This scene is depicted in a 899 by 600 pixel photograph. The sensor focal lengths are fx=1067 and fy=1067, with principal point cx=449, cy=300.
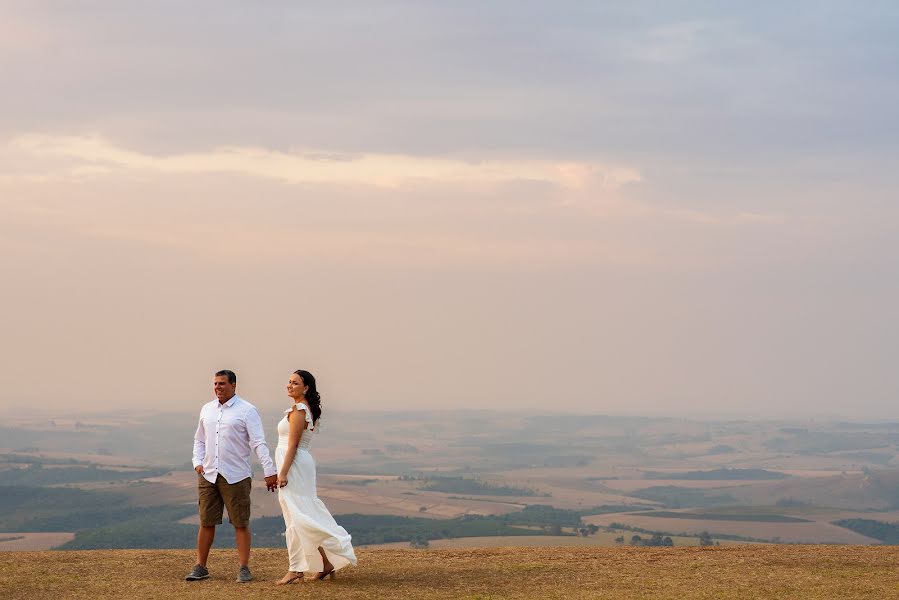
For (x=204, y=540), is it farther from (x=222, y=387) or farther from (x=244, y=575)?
(x=222, y=387)

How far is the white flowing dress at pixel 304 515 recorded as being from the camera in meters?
16.9

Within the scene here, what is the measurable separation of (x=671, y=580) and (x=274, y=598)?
6.81 metres

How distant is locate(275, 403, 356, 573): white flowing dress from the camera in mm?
16922

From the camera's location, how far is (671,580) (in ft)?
59.8

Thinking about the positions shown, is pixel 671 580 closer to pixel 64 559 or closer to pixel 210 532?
pixel 210 532

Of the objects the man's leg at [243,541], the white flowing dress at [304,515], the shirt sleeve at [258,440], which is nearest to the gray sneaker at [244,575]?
the man's leg at [243,541]

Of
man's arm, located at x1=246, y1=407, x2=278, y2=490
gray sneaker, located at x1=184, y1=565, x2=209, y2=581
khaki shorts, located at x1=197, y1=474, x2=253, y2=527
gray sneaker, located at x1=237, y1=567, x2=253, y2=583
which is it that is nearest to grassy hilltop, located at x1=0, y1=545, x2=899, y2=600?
gray sneaker, located at x1=184, y1=565, x2=209, y2=581

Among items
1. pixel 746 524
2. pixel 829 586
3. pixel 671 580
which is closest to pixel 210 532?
pixel 671 580

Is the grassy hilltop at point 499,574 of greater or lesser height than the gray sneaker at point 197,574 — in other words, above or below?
below

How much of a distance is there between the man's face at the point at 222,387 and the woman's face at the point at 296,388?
3.27 feet

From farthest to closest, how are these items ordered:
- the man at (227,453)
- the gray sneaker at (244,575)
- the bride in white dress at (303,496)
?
the gray sneaker at (244,575)
the man at (227,453)
the bride in white dress at (303,496)

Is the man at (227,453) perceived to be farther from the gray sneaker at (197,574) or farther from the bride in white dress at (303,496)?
the gray sneaker at (197,574)

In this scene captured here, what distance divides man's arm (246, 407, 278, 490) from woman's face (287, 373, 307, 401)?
65cm

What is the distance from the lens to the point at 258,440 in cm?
1692
